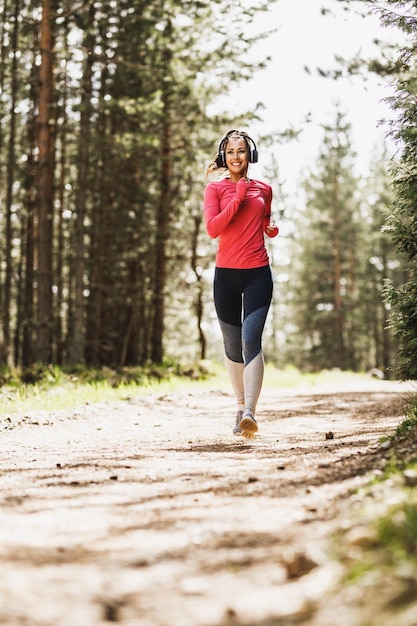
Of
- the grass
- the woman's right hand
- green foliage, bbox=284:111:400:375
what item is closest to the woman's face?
the woman's right hand

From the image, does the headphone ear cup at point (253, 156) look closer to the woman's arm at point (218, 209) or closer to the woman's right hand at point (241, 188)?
the woman's arm at point (218, 209)

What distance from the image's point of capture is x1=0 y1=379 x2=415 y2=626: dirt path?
7.37ft

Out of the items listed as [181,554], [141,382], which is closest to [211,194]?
[181,554]

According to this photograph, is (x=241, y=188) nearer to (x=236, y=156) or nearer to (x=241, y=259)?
(x=236, y=156)

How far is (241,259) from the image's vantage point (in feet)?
21.8

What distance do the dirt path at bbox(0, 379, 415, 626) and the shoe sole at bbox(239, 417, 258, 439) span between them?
106mm

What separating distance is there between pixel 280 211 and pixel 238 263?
43.6ft

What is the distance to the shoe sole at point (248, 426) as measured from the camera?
20.3 ft

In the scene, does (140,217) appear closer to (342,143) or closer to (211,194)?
(211,194)

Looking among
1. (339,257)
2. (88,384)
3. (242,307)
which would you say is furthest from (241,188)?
(339,257)

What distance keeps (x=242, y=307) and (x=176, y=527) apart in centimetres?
381

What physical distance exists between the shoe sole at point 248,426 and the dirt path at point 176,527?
106mm

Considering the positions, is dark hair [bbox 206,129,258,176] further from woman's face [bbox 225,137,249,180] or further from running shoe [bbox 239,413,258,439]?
running shoe [bbox 239,413,258,439]

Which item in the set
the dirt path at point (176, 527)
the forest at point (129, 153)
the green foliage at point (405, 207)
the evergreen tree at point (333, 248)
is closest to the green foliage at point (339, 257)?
the evergreen tree at point (333, 248)
